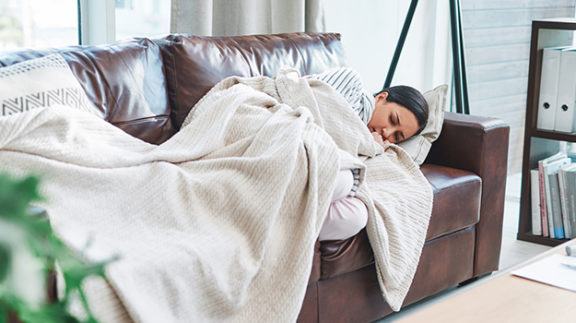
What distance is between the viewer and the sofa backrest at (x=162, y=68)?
200cm

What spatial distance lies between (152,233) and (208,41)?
983 millimetres

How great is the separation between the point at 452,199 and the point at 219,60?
894 mm

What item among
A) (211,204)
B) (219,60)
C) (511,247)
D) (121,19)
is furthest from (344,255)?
(121,19)

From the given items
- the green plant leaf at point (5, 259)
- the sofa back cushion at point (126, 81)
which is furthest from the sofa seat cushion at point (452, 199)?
the green plant leaf at point (5, 259)

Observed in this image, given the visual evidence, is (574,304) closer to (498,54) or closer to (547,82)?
(547,82)

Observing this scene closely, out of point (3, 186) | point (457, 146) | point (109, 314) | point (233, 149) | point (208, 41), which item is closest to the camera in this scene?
point (3, 186)

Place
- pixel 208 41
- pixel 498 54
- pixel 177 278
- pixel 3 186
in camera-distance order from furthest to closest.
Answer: pixel 498 54 < pixel 208 41 < pixel 177 278 < pixel 3 186

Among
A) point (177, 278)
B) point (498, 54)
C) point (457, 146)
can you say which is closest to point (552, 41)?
point (498, 54)

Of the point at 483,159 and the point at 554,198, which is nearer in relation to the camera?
the point at 483,159

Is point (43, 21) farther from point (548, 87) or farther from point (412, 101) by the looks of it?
point (548, 87)

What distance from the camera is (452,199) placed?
221 centimetres

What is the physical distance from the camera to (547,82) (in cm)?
294

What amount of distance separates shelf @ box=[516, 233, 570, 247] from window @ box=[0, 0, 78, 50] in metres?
2.13

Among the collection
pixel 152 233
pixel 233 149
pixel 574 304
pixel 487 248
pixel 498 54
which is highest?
pixel 498 54
